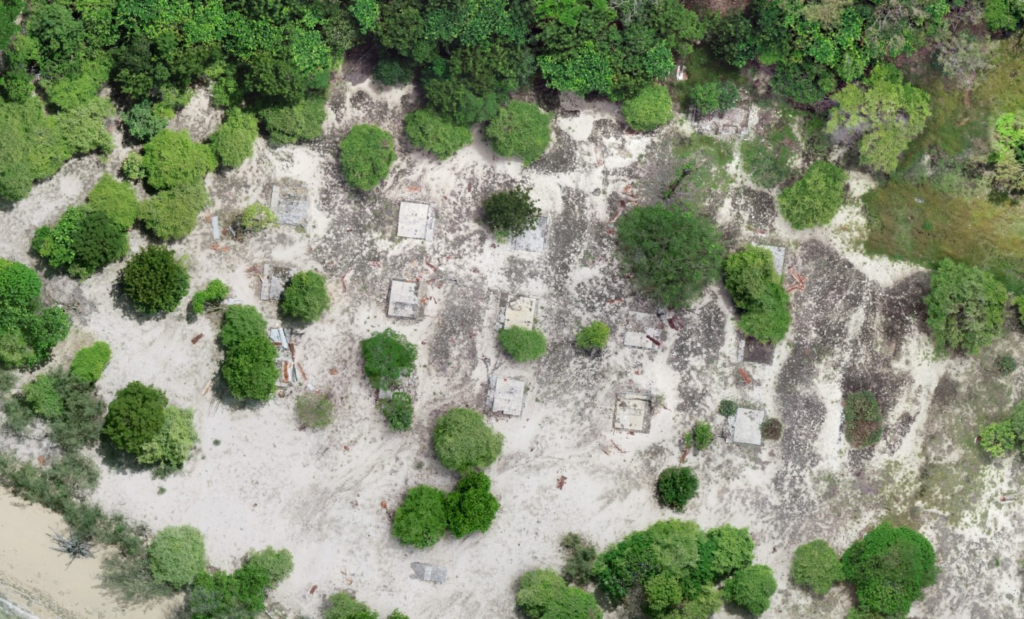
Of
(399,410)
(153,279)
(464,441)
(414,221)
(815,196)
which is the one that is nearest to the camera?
(153,279)

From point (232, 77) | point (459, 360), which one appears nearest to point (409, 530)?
point (459, 360)

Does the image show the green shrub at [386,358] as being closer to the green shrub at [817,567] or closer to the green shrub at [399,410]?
the green shrub at [399,410]

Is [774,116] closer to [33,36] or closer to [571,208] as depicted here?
[571,208]

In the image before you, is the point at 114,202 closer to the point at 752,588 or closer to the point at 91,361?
the point at 91,361

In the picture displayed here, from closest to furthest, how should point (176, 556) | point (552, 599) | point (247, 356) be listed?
point (176, 556), point (247, 356), point (552, 599)

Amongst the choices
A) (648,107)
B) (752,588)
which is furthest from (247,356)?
(752,588)

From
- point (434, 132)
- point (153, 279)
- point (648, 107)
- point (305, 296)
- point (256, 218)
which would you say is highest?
point (648, 107)

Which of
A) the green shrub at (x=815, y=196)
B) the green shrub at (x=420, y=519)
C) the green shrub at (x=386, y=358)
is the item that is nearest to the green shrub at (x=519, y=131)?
the green shrub at (x=386, y=358)
